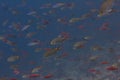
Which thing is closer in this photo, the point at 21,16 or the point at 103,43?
the point at 103,43

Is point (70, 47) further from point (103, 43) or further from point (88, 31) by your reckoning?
point (88, 31)

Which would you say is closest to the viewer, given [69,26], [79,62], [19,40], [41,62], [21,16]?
[79,62]

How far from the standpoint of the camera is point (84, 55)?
1127 cm

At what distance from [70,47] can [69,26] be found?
5.96 meters

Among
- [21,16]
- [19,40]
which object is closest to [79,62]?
[19,40]

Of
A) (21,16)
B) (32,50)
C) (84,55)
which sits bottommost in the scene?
(84,55)

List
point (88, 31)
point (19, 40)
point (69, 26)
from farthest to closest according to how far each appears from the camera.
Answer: point (69, 26), point (19, 40), point (88, 31)

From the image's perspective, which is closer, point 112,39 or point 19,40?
Result: point 112,39

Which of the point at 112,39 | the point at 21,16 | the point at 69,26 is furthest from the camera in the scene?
the point at 21,16

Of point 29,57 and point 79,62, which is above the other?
point 29,57

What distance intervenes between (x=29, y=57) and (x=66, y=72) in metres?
4.00

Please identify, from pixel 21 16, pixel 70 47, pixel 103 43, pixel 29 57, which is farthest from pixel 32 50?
pixel 21 16

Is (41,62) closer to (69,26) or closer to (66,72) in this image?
(66,72)

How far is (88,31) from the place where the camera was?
52.6 ft
